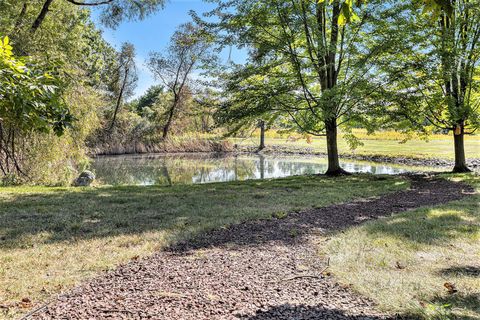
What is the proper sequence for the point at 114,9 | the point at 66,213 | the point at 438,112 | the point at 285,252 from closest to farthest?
the point at 285,252 → the point at 66,213 → the point at 114,9 → the point at 438,112

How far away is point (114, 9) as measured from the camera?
1159 cm

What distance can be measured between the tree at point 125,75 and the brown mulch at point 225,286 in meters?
29.9

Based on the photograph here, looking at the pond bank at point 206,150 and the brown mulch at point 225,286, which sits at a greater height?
the pond bank at point 206,150

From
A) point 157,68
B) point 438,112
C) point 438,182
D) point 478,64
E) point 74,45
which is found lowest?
point 438,182

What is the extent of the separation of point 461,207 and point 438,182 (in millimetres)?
4529

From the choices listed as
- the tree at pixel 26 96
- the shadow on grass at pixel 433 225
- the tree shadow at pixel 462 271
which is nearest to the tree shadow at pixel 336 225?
the shadow on grass at pixel 433 225

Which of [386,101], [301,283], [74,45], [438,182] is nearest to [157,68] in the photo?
[74,45]

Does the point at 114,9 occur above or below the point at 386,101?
above

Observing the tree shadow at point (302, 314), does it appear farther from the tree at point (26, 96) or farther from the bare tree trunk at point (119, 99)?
the bare tree trunk at point (119, 99)

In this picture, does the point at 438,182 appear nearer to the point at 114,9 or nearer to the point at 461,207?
the point at 461,207

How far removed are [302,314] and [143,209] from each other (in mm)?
4457

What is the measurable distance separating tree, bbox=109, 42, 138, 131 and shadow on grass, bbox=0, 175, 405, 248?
25733mm

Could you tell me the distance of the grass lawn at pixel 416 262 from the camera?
265cm

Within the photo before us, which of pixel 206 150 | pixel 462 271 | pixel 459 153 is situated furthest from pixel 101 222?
pixel 206 150
